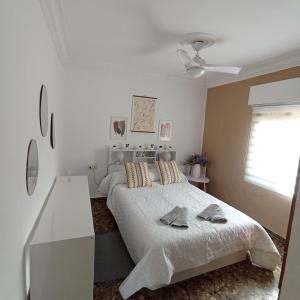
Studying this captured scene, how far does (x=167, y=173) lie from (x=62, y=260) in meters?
2.22

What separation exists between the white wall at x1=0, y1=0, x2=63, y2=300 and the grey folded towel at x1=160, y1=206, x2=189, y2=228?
1165mm

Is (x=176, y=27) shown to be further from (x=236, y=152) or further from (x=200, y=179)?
(x=200, y=179)

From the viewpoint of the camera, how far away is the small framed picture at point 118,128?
11.7ft

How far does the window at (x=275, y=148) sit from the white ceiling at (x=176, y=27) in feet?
2.52

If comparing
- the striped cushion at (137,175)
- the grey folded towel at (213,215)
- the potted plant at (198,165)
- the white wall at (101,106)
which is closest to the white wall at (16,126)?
the grey folded towel at (213,215)

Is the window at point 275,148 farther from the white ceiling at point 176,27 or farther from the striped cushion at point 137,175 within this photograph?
the striped cushion at point 137,175

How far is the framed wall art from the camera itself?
3654 millimetres

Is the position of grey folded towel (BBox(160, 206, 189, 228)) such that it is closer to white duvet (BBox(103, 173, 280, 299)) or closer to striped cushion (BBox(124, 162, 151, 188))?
white duvet (BBox(103, 173, 280, 299))

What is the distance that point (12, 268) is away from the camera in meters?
1.00

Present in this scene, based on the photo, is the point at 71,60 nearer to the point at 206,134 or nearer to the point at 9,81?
the point at 9,81

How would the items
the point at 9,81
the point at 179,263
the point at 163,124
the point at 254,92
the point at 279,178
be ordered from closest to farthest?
1. the point at 9,81
2. the point at 179,263
3. the point at 279,178
4. the point at 254,92
5. the point at 163,124

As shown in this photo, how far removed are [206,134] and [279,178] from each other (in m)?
1.70

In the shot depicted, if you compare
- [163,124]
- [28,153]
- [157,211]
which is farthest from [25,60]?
[163,124]

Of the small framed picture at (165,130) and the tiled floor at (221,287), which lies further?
the small framed picture at (165,130)
